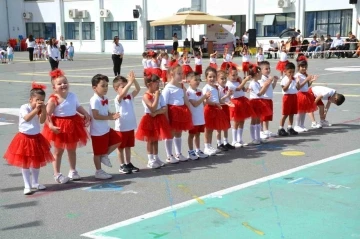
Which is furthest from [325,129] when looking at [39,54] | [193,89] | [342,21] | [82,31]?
[82,31]

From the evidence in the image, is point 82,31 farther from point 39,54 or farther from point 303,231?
point 303,231

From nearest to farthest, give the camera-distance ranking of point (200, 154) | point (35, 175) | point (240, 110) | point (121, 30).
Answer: point (35, 175) < point (200, 154) < point (240, 110) < point (121, 30)

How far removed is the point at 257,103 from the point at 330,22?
97.3 ft

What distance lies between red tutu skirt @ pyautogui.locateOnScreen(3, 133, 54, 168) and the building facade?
104ft

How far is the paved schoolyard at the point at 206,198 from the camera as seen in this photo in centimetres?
473

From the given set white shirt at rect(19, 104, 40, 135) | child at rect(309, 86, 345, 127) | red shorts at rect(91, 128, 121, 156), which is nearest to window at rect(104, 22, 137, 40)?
child at rect(309, 86, 345, 127)

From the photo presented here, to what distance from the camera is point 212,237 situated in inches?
177

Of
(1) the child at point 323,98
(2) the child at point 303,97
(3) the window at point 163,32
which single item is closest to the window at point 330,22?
(3) the window at point 163,32

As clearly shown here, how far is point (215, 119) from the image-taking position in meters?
7.75

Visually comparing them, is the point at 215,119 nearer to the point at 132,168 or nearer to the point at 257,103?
the point at 257,103

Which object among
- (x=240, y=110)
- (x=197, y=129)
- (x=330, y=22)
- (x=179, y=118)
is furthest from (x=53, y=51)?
(x=330, y=22)

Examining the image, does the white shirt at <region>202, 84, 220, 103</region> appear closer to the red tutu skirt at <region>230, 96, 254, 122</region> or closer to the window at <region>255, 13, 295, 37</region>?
the red tutu skirt at <region>230, 96, 254, 122</region>

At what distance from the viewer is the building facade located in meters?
35.9

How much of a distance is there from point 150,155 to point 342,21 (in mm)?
31365
